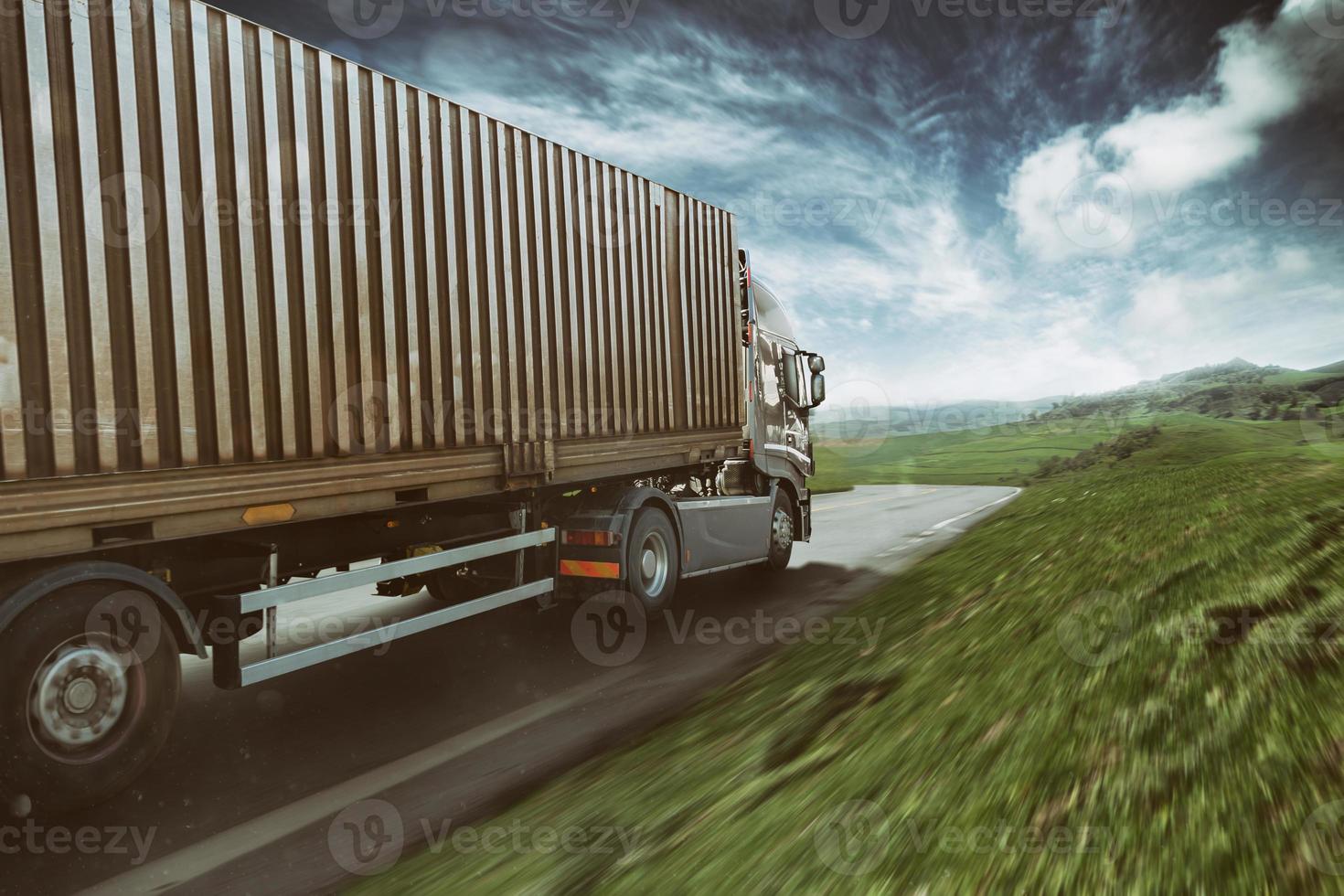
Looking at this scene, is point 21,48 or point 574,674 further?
point 574,674

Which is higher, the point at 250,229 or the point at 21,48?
A: the point at 21,48

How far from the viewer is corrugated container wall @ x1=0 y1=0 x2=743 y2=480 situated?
11.8ft

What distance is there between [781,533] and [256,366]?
23.7 feet

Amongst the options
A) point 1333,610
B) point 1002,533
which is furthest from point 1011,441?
point 1333,610

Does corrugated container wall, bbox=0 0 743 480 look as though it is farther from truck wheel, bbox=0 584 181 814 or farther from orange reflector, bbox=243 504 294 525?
truck wheel, bbox=0 584 181 814

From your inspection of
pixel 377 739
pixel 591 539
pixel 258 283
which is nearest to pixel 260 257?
pixel 258 283

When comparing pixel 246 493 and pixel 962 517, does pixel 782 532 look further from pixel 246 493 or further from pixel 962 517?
pixel 962 517

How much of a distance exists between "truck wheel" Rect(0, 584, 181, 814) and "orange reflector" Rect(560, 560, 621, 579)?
11.4 ft

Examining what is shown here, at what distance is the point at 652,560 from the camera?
783 centimetres

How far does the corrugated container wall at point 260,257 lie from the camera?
361 centimetres

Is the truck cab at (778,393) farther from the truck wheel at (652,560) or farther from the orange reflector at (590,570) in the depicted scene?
the orange reflector at (590,570)

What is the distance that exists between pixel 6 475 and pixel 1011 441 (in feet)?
152

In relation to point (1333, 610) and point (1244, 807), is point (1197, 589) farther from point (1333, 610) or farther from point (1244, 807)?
point (1244, 807)

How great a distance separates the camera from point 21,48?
353cm
